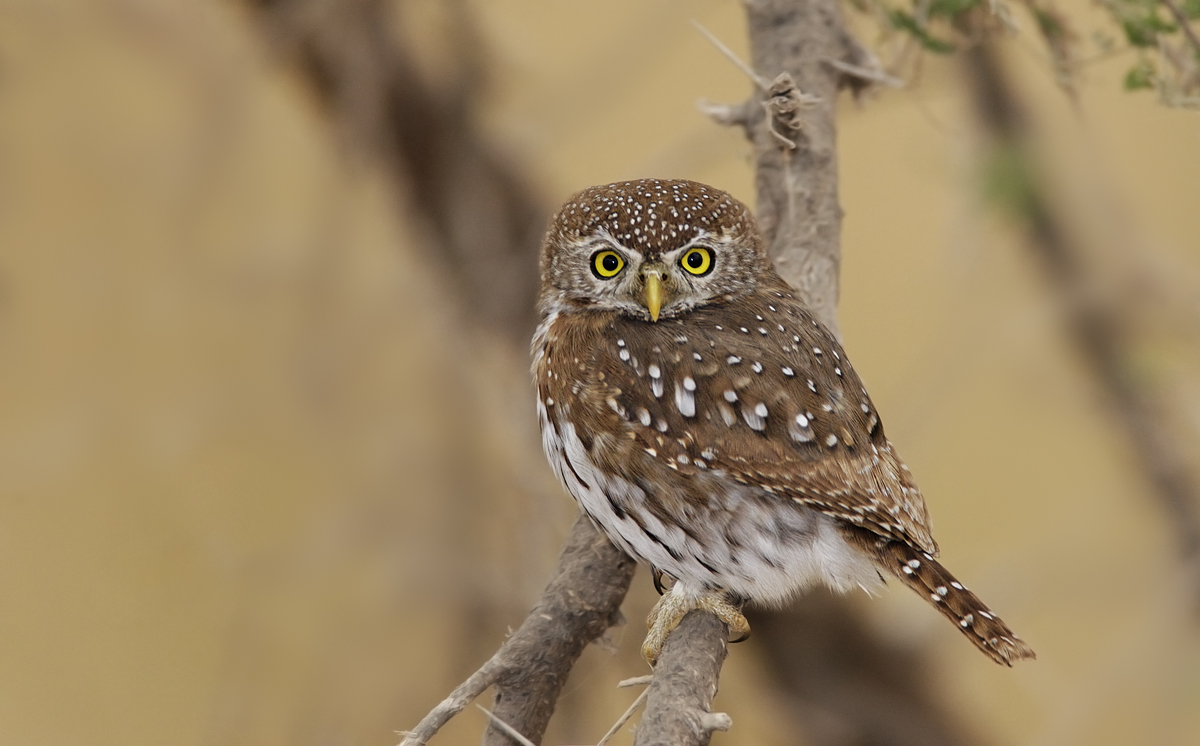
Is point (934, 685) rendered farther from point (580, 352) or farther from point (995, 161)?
point (580, 352)

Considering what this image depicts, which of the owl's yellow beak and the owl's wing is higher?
the owl's yellow beak

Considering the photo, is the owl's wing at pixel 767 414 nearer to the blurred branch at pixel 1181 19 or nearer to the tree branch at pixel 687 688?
the tree branch at pixel 687 688

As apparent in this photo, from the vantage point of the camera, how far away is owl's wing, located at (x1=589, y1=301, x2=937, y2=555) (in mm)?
1836

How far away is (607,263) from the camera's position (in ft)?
7.17

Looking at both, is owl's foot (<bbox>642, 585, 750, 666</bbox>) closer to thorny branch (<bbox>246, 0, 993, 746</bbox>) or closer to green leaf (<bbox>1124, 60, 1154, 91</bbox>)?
thorny branch (<bbox>246, 0, 993, 746</bbox>)

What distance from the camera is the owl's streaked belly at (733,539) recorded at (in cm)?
191

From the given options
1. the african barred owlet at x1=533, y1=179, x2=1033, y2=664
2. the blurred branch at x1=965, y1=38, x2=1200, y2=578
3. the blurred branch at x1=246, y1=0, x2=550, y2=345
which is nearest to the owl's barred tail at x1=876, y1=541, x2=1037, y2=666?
the african barred owlet at x1=533, y1=179, x2=1033, y2=664

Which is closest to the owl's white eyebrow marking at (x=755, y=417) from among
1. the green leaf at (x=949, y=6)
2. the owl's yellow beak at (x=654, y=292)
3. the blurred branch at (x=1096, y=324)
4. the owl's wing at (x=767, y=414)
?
the owl's wing at (x=767, y=414)

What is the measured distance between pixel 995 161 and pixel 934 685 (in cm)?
172

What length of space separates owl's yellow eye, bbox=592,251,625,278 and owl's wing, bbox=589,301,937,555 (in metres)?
0.18

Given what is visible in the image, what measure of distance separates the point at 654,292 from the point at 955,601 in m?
0.75

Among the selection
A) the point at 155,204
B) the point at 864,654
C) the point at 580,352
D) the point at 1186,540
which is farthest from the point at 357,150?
the point at 1186,540

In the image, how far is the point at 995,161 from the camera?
3.38 m

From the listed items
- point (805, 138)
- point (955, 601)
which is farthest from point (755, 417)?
point (805, 138)
